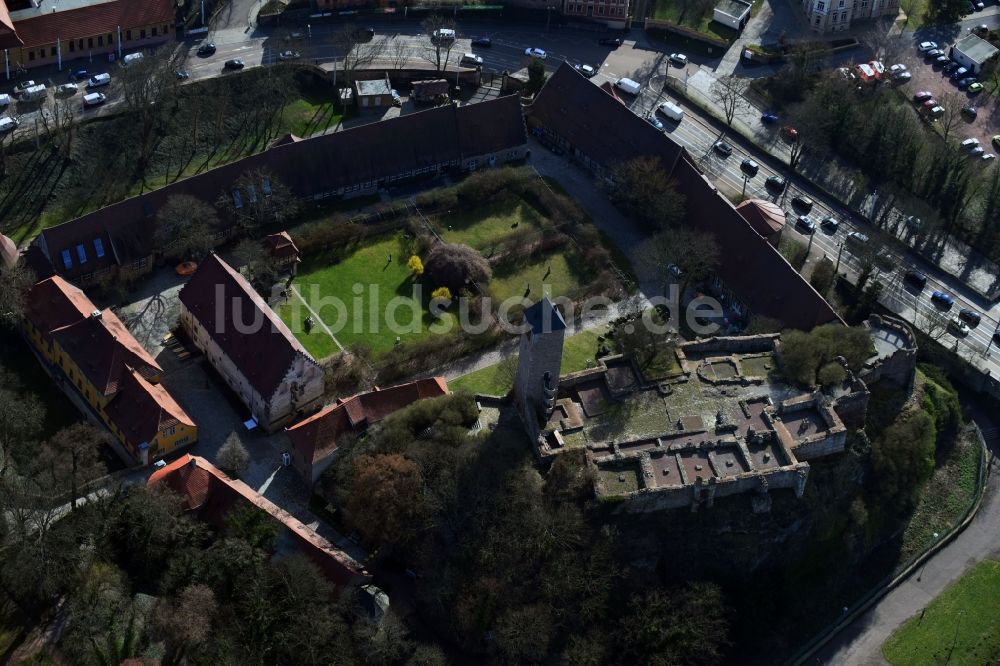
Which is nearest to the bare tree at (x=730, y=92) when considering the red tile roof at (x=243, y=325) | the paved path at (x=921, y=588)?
the paved path at (x=921, y=588)

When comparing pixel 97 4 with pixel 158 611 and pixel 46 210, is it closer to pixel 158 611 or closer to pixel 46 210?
pixel 46 210

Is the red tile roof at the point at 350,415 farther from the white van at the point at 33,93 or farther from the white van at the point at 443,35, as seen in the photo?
the white van at the point at 443,35

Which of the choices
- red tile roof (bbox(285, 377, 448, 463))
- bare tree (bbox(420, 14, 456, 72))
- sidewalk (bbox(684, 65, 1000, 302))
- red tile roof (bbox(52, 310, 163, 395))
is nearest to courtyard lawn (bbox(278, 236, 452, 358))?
red tile roof (bbox(285, 377, 448, 463))

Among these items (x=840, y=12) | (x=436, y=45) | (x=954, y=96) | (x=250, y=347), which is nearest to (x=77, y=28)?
(x=436, y=45)

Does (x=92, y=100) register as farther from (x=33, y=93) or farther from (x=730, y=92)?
(x=730, y=92)

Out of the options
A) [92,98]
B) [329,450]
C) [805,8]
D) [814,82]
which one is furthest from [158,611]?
[805,8]

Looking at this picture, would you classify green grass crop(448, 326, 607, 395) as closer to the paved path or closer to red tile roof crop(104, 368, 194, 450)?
red tile roof crop(104, 368, 194, 450)
